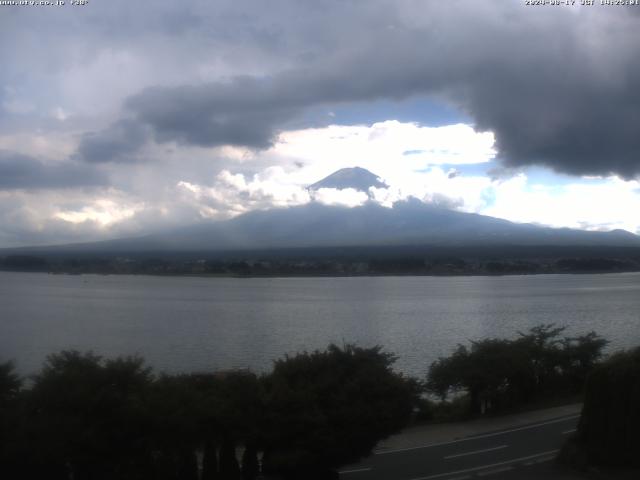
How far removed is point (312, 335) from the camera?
3512cm

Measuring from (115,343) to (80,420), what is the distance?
24909mm

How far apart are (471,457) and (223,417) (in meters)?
4.68

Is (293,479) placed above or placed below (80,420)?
below

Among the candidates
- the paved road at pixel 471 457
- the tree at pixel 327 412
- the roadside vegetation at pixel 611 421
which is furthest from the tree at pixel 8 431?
the roadside vegetation at pixel 611 421

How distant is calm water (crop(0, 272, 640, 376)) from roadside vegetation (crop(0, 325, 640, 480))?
9.37 metres

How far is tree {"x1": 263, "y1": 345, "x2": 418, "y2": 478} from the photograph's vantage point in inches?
392

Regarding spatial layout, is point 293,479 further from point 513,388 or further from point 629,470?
point 513,388

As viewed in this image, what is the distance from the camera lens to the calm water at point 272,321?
29453mm

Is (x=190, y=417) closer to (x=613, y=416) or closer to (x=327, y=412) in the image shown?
(x=327, y=412)

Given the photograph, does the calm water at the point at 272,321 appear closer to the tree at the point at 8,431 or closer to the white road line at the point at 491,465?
the tree at the point at 8,431

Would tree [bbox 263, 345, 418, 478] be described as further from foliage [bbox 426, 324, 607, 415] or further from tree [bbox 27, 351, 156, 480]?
foliage [bbox 426, 324, 607, 415]

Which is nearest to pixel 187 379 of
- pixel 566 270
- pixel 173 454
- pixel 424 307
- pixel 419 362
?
pixel 173 454

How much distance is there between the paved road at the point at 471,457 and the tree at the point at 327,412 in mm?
1025

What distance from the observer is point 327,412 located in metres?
10.2
